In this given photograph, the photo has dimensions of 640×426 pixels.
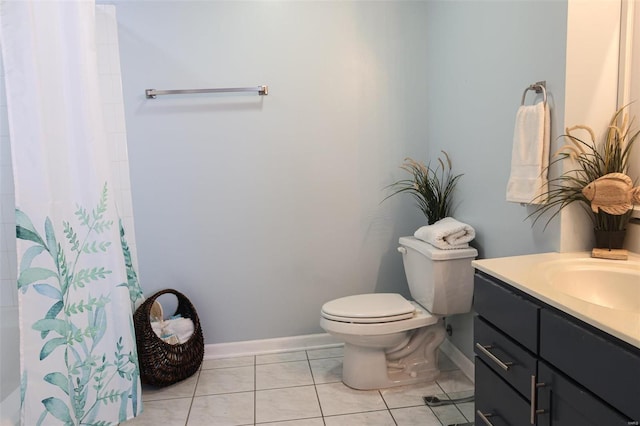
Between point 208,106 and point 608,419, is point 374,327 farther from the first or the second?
point 208,106

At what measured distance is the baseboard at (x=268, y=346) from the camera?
267cm

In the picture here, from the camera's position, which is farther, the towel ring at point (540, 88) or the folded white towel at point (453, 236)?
the folded white towel at point (453, 236)

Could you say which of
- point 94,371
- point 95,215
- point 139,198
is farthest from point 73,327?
point 139,198

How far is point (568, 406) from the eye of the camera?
1028 mm

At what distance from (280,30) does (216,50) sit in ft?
1.24

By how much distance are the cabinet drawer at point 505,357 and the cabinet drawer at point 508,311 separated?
0.02 m

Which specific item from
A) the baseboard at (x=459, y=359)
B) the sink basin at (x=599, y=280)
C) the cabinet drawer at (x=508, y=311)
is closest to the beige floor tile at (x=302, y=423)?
the baseboard at (x=459, y=359)

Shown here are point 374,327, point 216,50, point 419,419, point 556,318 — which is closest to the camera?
point 556,318

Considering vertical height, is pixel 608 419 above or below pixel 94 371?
above

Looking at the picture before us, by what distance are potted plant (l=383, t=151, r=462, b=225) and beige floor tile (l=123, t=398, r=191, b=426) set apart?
1583mm

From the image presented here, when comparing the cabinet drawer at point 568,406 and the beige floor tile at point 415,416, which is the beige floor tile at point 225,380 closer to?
the beige floor tile at point 415,416

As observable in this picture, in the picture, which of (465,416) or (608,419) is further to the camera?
(465,416)

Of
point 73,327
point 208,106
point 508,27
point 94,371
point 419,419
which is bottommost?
point 419,419

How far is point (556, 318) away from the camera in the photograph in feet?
3.47
